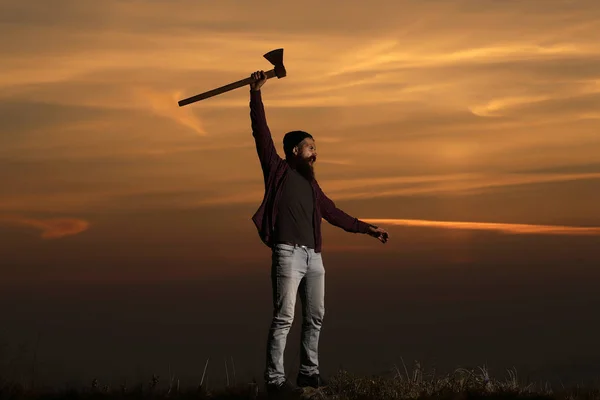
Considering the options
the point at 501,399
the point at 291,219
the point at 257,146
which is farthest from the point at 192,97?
the point at 501,399

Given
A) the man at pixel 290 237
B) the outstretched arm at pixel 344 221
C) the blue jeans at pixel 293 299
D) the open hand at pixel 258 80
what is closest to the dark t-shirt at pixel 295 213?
the man at pixel 290 237

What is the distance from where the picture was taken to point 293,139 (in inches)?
392

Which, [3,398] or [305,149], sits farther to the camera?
[305,149]

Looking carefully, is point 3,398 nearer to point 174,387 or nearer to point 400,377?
point 174,387

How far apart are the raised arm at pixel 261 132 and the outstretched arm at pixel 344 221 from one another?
875 millimetres

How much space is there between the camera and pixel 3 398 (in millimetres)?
9211

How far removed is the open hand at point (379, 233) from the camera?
1074 centimetres

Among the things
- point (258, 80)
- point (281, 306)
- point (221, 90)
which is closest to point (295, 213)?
point (281, 306)

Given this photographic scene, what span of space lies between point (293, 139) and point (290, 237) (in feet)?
3.71

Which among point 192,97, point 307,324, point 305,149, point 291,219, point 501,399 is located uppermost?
point 192,97

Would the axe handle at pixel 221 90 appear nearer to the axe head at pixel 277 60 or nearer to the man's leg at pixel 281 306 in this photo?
the axe head at pixel 277 60

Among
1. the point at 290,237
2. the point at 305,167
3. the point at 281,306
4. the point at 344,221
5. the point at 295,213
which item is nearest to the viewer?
the point at 281,306

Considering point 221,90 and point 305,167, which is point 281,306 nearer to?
point 305,167

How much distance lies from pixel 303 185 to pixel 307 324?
1517 mm
